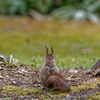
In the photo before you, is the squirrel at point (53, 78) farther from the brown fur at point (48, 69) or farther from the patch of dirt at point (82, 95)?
the patch of dirt at point (82, 95)

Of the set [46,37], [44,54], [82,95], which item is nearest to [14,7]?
[46,37]

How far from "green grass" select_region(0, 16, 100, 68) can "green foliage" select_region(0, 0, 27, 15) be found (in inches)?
31.1

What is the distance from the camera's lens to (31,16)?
16.4 meters

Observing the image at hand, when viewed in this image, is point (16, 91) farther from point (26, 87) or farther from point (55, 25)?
point (55, 25)

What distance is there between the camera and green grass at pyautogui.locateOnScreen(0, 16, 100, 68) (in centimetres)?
1080

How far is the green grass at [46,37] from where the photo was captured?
10.8 metres

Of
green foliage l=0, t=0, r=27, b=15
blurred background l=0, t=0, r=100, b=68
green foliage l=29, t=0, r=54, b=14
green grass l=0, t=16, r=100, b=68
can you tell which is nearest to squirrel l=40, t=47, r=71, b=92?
blurred background l=0, t=0, r=100, b=68

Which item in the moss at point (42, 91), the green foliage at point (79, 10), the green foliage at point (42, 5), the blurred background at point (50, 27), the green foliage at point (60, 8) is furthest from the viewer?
the green foliage at point (42, 5)

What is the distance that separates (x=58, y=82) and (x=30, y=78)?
1056 millimetres

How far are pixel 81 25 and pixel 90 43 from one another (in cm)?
326

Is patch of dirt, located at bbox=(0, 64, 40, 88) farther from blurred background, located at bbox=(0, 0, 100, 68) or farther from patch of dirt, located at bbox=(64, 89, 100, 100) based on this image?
blurred background, located at bbox=(0, 0, 100, 68)

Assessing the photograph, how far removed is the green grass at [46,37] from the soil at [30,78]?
4.11 m

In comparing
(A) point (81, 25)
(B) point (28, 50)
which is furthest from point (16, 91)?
(A) point (81, 25)

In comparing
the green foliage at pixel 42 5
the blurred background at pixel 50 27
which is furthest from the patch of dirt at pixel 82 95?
the green foliage at pixel 42 5
